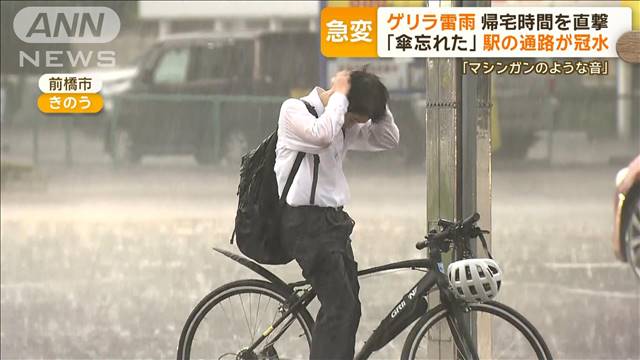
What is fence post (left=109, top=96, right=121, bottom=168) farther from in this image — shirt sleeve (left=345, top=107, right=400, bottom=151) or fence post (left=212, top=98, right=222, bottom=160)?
shirt sleeve (left=345, top=107, right=400, bottom=151)

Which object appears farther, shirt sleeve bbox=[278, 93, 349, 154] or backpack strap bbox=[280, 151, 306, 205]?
backpack strap bbox=[280, 151, 306, 205]

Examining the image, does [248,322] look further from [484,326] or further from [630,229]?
[630,229]

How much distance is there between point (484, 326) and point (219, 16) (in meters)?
2.39

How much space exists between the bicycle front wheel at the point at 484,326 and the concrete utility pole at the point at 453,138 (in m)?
0.25

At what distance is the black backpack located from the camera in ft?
15.9

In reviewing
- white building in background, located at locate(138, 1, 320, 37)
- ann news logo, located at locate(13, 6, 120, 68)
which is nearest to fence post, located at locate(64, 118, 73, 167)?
ann news logo, located at locate(13, 6, 120, 68)

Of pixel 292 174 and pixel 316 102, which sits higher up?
pixel 316 102

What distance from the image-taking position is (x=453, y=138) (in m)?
5.32

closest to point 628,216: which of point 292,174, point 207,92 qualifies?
point 207,92

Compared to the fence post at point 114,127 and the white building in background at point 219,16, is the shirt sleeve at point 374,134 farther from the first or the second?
the fence post at point 114,127

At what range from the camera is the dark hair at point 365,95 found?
472cm

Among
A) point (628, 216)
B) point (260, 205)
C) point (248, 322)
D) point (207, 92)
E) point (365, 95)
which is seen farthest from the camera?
point (628, 216)

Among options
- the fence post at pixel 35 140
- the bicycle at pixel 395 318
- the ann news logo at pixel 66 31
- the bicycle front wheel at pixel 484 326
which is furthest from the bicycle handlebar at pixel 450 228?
the fence post at pixel 35 140

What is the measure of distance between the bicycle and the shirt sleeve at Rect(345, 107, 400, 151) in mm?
409
